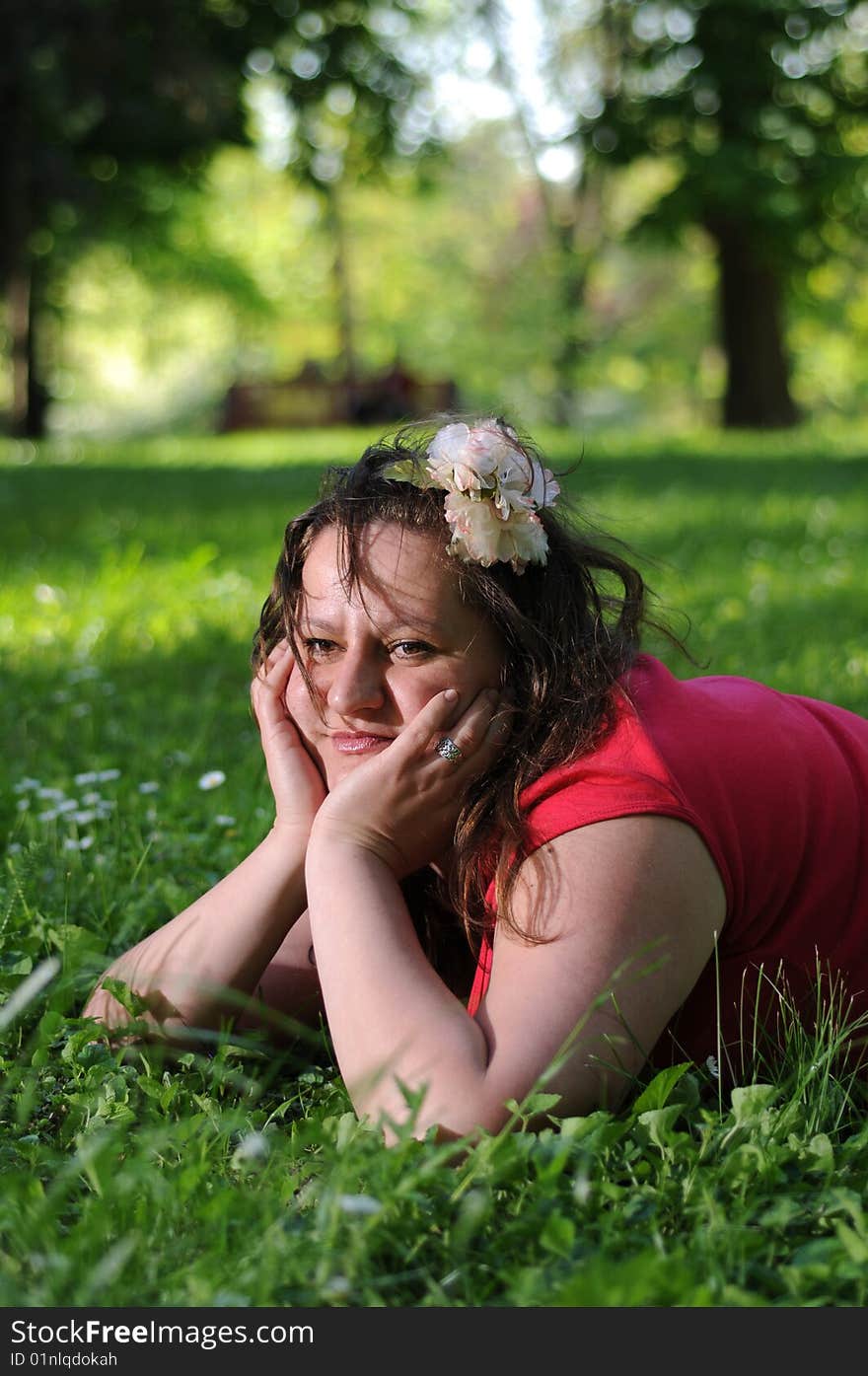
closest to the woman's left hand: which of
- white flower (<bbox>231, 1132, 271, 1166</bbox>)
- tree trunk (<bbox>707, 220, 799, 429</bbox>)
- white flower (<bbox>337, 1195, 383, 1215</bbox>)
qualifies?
white flower (<bbox>231, 1132, 271, 1166</bbox>)

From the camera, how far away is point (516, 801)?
2396mm

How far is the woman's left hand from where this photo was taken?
8.02ft

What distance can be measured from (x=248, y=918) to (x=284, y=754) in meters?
0.31

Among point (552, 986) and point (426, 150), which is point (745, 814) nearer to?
point (552, 986)

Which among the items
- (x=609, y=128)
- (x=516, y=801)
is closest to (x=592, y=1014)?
(x=516, y=801)

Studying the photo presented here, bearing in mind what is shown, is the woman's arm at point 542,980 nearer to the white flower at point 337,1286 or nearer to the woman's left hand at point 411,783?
the woman's left hand at point 411,783

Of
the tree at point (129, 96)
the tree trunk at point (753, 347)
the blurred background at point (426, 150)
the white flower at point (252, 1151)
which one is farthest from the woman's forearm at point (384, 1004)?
the tree trunk at point (753, 347)

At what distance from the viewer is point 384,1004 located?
2248 millimetres

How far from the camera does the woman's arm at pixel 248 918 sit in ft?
9.07

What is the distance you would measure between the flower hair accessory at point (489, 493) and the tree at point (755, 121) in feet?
63.0

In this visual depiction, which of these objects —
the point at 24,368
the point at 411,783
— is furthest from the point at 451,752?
the point at 24,368

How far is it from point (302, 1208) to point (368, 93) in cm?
2265

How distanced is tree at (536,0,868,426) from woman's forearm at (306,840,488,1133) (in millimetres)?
19698

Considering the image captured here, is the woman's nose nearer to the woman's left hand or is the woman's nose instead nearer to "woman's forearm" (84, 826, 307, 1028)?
the woman's left hand
